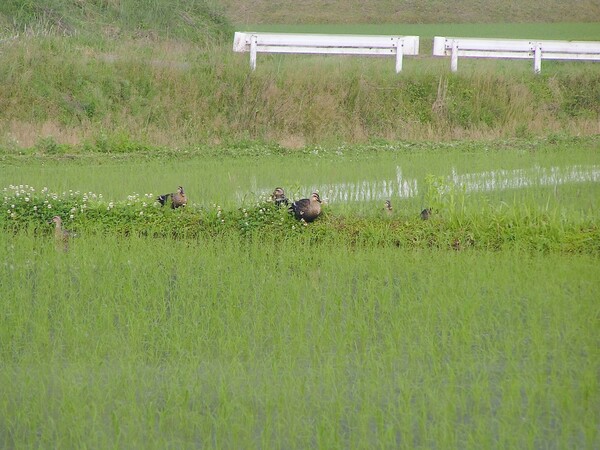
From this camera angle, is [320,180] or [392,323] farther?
[320,180]

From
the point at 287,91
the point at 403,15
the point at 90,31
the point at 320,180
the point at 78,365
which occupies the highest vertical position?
the point at 403,15

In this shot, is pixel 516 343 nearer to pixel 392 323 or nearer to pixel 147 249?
pixel 392 323

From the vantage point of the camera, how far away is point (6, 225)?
7.84m

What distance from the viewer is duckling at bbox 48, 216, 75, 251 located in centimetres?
718

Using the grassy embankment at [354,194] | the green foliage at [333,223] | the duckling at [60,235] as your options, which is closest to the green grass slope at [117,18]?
the grassy embankment at [354,194]

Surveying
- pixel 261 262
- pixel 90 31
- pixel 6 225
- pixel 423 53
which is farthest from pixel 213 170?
pixel 423 53

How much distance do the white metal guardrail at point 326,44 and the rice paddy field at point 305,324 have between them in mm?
7057

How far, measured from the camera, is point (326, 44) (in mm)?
15961

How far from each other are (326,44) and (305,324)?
447 inches

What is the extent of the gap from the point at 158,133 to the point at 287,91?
232 centimetres

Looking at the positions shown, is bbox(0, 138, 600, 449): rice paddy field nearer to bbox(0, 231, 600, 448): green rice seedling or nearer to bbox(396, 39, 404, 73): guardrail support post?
bbox(0, 231, 600, 448): green rice seedling

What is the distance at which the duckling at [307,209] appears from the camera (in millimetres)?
7266

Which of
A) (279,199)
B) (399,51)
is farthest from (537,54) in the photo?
(279,199)

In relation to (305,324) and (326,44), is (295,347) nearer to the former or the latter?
(305,324)
